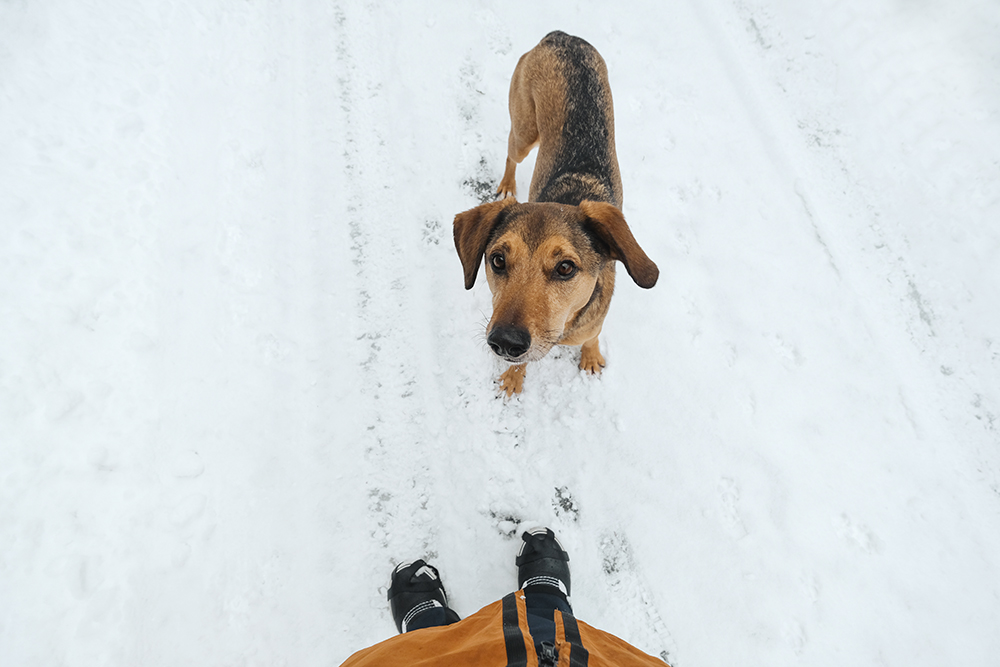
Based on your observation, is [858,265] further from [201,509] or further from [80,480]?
[80,480]

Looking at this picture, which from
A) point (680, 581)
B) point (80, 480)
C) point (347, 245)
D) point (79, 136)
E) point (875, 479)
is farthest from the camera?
point (347, 245)

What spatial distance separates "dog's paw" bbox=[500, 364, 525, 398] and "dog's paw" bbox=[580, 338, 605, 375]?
0.53m

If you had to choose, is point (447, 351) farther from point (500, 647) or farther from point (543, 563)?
point (500, 647)

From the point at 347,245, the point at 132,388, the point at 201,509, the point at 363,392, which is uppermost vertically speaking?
the point at 347,245

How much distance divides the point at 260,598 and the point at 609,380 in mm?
2933

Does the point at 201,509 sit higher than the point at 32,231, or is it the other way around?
the point at 32,231

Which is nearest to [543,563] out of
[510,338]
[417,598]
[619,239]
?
[417,598]

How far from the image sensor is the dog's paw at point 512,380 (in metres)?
3.51

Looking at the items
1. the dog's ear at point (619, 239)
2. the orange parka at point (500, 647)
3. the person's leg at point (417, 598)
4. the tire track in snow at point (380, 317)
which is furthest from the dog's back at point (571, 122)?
the person's leg at point (417, 598)

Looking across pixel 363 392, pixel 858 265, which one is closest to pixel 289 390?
pixel 363 392

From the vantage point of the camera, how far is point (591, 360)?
3650 millimetres

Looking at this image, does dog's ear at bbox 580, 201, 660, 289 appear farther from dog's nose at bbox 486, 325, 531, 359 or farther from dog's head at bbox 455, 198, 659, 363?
dog's nose at bbox 486, 325, 531, 359

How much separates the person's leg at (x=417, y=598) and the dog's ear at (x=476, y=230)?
1.97 meters

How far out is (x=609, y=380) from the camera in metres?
3.68
